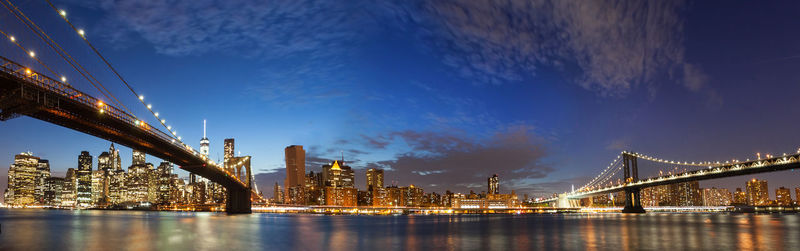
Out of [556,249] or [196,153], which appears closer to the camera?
[556,249]

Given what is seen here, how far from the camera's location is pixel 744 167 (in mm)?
89375

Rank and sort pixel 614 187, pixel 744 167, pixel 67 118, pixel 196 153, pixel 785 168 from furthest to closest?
pixel 614 187
pixel 744 167
pixel 785 168
pixel 196 153
pixel 67 118

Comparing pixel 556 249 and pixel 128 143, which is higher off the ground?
pixel 128 143

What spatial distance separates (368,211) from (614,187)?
8611 cm

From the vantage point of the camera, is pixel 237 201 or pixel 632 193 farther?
pixel 632 193

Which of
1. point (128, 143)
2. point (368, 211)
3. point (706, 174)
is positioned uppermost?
point (128, 143)

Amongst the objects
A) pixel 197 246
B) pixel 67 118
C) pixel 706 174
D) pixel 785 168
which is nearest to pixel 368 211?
pixel 706 174

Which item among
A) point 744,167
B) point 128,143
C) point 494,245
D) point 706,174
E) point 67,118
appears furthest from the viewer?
point 706,174

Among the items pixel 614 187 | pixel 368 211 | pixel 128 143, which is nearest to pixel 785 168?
pixel 614 187

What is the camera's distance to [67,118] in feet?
140

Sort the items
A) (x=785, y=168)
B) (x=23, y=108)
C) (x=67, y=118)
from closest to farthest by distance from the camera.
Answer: (x=23, y=108), (x=67, y=118), (x=785, y=168)

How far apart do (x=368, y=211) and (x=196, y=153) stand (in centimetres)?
11539

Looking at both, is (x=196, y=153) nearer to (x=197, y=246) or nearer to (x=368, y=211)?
(x=197, y=246)

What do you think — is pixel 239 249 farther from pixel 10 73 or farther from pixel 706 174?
pixel 706 174
